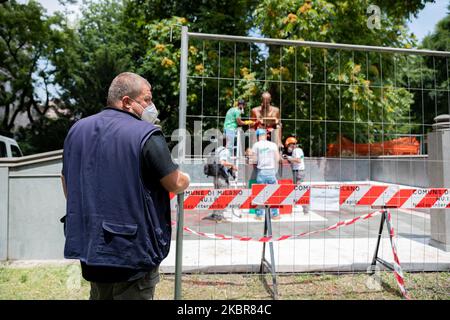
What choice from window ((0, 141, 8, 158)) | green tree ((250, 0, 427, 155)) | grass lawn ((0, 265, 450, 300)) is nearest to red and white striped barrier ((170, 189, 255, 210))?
grass lawn ((0, 265, 450, 300))

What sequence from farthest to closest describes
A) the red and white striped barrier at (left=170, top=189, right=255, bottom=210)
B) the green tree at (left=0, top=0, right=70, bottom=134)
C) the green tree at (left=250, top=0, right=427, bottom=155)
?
the green tree at (left=0, top=0, right=70, bottom=134)
the green tree at (left=250, top=0, right=427, bottom=155)
the red and white striped barrier at (left=170, top=189, right=255, bottom=210)

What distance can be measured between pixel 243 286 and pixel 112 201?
248 centimetres

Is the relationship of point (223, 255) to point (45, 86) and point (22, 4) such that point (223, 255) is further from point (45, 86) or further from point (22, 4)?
point (45, 86)

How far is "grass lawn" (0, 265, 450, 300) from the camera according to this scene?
12.0 feet

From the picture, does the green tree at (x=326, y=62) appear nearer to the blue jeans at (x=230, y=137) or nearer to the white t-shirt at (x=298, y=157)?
the white t-shirt at (x=298, y=157)

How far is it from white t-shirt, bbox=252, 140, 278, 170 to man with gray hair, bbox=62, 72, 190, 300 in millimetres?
4385

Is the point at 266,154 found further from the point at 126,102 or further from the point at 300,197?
the point at 126,102

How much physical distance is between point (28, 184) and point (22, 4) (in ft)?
62.4

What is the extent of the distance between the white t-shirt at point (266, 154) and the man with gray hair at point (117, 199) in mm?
4385

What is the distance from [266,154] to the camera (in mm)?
6305

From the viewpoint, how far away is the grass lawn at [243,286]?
3.67 meters

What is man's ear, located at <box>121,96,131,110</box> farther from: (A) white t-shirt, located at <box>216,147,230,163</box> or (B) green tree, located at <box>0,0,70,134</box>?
(B) green tree, located at <box>0,0,70,134</box>

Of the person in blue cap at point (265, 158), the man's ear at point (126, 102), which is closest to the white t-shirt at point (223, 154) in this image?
the person in blue cap at point (265, 158)

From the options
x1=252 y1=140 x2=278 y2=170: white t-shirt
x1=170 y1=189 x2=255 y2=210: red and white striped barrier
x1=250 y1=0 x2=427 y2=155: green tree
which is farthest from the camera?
x1=250 y1=0 x2=427 y2=155: green tree
